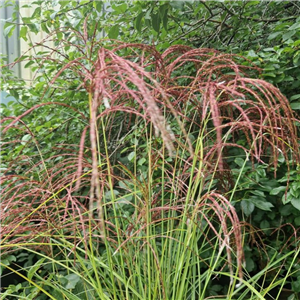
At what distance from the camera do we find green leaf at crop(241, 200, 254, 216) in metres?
1.14

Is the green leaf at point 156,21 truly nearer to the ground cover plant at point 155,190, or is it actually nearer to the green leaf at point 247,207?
the ground cover plant at point 155,190

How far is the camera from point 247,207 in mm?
1148

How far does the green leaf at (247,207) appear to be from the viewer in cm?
114

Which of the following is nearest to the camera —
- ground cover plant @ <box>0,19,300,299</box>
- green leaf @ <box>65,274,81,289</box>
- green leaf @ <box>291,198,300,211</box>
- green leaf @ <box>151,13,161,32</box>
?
ground cover plant @ <box>0,19,300,299</box>

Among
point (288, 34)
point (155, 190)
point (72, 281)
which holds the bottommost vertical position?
point (72, 281)

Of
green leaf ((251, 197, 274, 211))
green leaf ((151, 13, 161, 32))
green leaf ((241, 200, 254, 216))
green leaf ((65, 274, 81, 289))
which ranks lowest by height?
green leaf ((65, 274, 81, 289))

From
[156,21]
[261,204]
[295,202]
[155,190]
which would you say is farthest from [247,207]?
[156,21]

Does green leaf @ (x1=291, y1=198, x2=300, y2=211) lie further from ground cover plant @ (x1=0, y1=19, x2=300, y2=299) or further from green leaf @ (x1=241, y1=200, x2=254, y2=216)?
green leaf @ (x1=241, y1=200, x2=254, y2=216)

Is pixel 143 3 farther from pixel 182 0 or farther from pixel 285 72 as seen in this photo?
pixel 285 72

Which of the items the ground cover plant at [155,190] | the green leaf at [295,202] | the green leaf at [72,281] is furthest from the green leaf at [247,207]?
the green leaf at [72,281]

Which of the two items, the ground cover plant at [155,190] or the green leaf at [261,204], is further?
the green leaf at [261,204]

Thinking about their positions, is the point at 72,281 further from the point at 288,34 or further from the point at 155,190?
the point at 288,34

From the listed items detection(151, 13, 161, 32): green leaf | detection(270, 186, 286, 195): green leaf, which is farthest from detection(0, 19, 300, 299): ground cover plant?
detection(151, 13, 161, 32): green leaf

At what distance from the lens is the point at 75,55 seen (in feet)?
5.72
